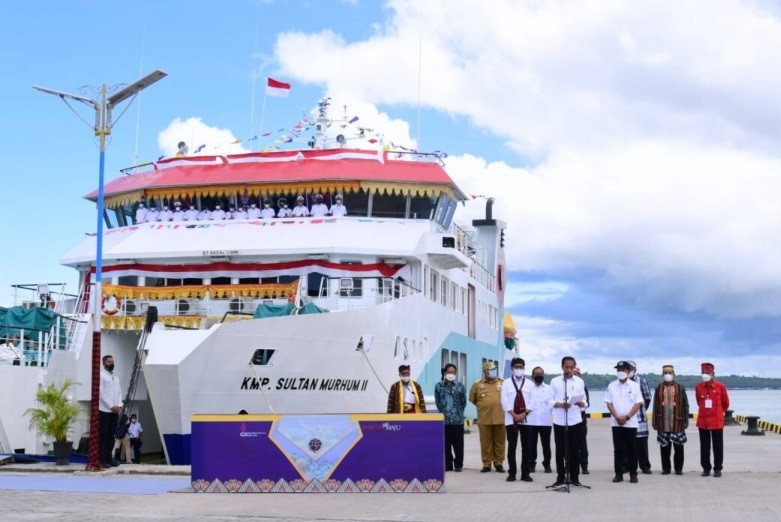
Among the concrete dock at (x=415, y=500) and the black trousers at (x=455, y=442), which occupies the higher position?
the black trousers at (x=455, y=442)

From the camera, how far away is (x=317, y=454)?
1320cm

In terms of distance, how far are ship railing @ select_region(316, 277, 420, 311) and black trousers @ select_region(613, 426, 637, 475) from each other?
833 cm

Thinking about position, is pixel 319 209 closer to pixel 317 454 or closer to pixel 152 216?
pixel 152 216

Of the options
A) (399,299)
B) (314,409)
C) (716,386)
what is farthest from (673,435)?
(399,299)

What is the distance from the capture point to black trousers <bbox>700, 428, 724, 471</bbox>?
14906mm

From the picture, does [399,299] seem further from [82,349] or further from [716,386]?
[716,386]

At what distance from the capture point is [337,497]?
1269cm

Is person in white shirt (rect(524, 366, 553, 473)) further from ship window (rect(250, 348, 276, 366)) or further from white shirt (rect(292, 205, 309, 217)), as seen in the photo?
white shirt (rect(292, 205, 309, 217))

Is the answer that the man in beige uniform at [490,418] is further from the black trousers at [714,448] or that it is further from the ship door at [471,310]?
the ship door at [471,310]

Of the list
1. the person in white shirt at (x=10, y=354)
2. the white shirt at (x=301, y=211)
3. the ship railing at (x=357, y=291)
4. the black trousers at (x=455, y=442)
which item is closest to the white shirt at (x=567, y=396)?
the black trousers at (x=455, y=442)

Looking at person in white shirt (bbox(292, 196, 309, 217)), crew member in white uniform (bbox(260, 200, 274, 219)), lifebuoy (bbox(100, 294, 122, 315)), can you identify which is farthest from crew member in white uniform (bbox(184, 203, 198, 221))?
lifebuoy (bbox(100, 294, 122, 315))

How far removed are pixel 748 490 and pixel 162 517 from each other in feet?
22.7

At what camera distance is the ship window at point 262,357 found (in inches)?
715

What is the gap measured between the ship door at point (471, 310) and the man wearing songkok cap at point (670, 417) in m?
16.5
